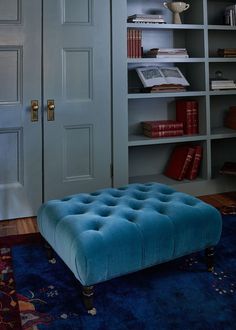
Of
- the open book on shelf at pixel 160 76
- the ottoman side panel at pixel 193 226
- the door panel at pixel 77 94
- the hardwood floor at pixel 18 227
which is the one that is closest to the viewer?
the ottoman side panel at pixel 193 226

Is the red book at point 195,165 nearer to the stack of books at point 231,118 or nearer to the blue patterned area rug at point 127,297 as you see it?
the stack of books at point 231,118

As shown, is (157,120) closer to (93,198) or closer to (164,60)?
(164,60)

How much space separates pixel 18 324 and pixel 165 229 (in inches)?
29.5

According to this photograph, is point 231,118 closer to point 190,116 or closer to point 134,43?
point 190,116

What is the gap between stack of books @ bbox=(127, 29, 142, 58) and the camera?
3281mm

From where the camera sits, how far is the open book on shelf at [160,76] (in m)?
3.35

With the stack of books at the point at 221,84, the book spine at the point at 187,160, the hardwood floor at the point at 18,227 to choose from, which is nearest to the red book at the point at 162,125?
the book spine at the point at 187,160

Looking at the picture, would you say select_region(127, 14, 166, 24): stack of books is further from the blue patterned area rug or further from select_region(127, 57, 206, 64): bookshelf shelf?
the blue patterned area rug

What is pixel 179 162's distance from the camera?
3604mm

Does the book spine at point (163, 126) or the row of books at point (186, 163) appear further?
the row of books at point (186, 163)

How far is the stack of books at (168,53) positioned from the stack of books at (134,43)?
Answer: 0.13 metres

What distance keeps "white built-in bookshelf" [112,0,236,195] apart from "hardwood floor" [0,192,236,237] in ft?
0.53

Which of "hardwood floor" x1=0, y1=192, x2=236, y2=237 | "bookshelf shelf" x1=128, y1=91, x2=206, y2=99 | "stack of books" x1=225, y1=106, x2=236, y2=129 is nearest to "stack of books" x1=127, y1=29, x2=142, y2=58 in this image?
"bookshelf shelf" x1=128, y1=91, x2=206, y2=99

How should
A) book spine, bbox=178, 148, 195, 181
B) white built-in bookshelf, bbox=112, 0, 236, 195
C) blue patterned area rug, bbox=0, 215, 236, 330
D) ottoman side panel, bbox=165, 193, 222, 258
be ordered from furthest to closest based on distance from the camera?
book spine, bbox=178, 148, 195, 181 < white built-in bookshelf, bbox=112, 0, 236, 195 < ottoman side panel, bbox=165, 193, 222, 258 < blue patterned area rug, bbox=0, 215, 236, 330
